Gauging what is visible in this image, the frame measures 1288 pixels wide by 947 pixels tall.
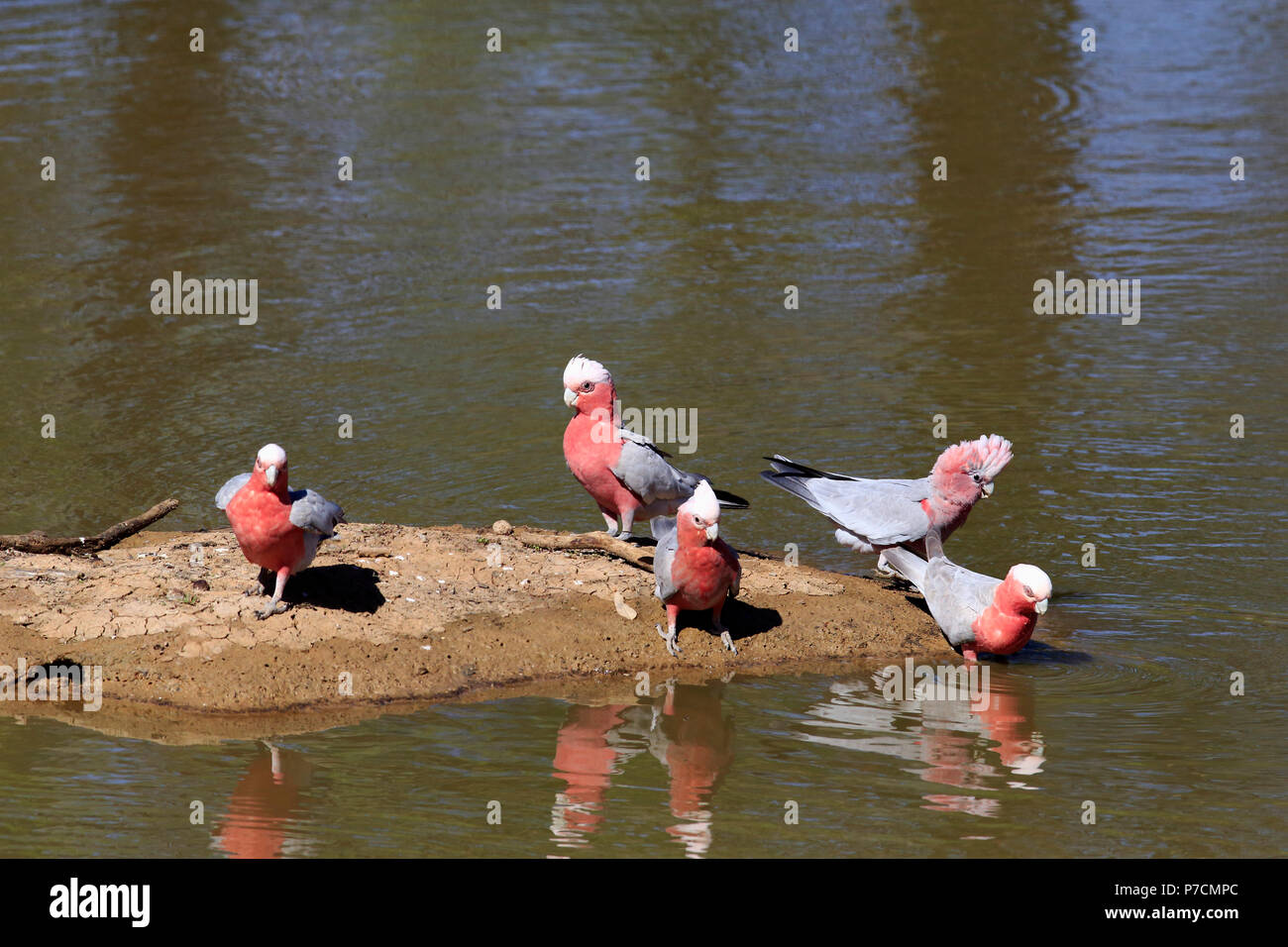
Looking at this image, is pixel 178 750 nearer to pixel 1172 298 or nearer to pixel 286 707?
pixel 286 707

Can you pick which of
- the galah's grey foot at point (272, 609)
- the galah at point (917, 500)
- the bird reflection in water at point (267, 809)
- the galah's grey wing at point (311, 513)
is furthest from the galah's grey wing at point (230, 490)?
the galah at point (917, 500)

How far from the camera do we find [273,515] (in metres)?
7.82

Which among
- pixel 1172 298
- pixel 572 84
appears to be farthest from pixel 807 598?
pixel 572 84

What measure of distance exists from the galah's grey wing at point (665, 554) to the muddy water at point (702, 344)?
632 millimetres

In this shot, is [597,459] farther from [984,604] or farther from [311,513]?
[984,604]

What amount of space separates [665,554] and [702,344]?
6255mm

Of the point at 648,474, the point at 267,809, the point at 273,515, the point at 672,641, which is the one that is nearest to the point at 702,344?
the point at 648,474

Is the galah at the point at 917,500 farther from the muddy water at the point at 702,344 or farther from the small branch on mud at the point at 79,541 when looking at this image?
the small branch on mud at the point at 79,541

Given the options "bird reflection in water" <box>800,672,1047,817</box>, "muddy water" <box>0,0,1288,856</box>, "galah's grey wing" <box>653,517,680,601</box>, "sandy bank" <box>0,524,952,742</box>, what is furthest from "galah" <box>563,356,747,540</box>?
"bird reflection in water" <box>800,672,1047,817</box>

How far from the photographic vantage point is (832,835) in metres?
6.86

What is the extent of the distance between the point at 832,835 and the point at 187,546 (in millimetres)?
4570

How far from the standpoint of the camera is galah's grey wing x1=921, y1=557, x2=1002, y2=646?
8.77 metres

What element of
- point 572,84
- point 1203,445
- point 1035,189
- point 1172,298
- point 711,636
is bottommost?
point 711,636

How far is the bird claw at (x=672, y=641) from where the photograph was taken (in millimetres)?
8672
